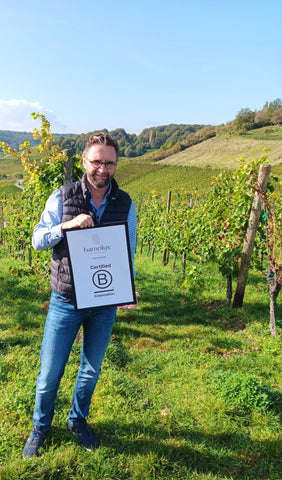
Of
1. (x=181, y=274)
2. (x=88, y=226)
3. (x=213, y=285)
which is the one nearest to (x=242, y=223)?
(x=213, y=285)

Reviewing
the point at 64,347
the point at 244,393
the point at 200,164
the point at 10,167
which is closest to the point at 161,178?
the point at 200,164

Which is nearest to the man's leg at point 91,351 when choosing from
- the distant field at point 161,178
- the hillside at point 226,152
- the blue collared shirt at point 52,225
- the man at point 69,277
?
the man at point 69,277

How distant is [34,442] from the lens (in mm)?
2232

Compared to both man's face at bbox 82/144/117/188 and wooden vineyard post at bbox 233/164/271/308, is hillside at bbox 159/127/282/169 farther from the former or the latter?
man's face at bbox 82/144/117/188

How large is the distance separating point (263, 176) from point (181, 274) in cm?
362

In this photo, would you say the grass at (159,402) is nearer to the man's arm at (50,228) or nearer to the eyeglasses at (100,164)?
the man's arm at (50,228)

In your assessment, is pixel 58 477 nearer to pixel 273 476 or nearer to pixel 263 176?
pixel 273 476

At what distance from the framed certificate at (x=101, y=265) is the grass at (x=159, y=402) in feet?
4.23

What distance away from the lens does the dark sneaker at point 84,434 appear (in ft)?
7.73

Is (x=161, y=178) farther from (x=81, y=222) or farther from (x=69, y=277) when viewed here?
(x=81, y=222)

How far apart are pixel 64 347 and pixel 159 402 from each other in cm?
141

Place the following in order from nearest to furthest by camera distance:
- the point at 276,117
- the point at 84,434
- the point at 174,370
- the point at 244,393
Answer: the point at 84,434
the point at 244,393
the point at 174,370
the point at 276,117

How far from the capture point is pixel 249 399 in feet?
9.62

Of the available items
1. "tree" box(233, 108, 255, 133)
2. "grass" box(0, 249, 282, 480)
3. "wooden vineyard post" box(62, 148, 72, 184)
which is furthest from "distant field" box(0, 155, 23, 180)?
"grass" box(0, 249, 282, 480)
